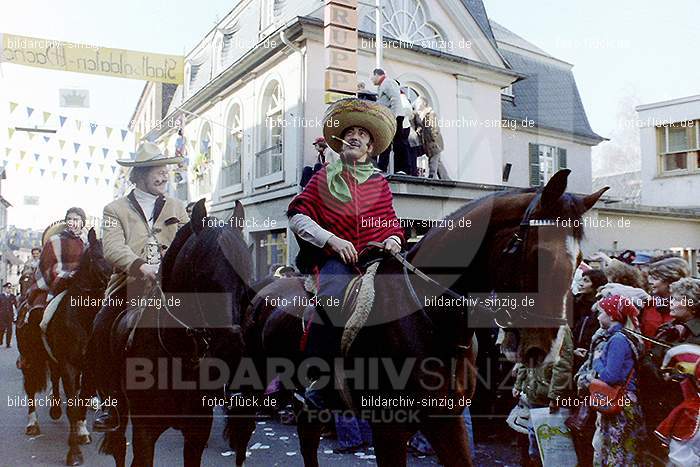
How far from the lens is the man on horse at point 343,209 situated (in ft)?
10.7

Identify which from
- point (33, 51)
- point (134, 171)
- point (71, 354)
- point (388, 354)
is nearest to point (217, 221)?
point (134, 171)

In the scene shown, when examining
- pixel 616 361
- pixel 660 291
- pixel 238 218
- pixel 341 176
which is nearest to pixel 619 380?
pixel 616 361

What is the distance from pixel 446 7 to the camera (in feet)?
45.9

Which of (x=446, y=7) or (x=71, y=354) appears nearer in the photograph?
(x=71, y=354)

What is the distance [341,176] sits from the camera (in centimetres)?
343

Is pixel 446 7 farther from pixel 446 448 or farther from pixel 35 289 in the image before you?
pixel 446 448

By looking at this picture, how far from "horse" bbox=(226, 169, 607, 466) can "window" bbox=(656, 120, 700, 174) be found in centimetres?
1279

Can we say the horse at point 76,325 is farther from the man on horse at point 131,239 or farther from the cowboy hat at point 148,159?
the cowboy hat at point 148,159

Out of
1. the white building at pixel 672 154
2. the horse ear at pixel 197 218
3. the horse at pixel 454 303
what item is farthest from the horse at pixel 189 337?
the white building at pixel 672 154

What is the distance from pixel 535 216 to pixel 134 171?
3416mm

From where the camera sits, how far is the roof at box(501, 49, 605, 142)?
54.9 ft

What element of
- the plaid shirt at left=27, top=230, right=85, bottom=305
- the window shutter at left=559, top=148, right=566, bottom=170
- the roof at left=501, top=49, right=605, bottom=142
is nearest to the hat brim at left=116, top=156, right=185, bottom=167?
the plaid shirt at left=27, top=230, right=85, bottom=305

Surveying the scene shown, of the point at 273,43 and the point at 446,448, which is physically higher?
the point at 273,43

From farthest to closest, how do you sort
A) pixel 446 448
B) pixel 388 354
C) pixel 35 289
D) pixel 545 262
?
pixel 35 289 < pixel 388 354 < pixel 446 448 < pixel 545 262
